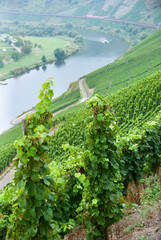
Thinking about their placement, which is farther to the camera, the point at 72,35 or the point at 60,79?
the point at 72,35

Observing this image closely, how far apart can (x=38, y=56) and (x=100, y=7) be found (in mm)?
70126

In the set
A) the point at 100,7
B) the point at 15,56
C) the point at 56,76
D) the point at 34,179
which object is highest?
the point at 100,7

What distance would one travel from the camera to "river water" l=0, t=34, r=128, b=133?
4778cm

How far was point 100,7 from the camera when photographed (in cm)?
12950

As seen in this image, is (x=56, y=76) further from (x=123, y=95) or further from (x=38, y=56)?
(x=123, y=95)

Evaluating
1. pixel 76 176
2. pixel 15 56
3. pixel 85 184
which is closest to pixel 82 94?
pixel 15 56

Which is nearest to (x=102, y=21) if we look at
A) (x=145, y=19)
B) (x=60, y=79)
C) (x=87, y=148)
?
(x=145, y=19)

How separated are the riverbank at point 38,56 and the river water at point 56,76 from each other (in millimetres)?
1889

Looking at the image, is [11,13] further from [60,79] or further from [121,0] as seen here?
[60,79]

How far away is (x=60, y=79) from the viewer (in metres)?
59.1

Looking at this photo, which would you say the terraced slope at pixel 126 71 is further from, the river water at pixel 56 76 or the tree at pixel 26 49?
the tree at pixel 26 49

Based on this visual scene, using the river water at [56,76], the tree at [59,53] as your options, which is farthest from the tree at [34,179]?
the tree at [59,53]

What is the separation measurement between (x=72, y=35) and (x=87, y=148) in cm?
10184

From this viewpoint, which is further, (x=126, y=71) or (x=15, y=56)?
(x=15, y=56)
